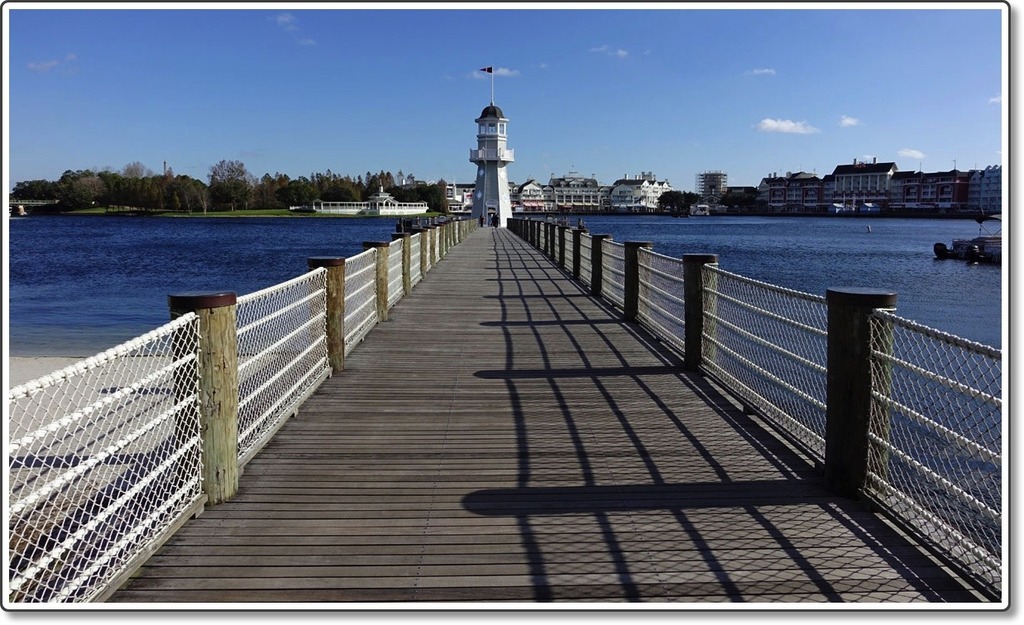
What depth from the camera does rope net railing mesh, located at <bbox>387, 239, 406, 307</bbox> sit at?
13431 mm

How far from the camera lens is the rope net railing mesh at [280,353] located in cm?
550

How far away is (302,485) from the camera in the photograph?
4875 mm

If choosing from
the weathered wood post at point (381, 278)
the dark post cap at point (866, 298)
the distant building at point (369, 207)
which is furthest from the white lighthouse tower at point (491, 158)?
the distant building at point (369, 207)

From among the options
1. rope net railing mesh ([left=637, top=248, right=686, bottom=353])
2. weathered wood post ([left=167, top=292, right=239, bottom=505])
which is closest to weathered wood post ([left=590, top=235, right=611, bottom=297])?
rope net railing mesh ([left=637, top=248, right=686, bottom=353])

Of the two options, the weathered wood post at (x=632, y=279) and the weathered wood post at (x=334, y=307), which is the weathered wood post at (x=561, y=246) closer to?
the weathered wood post at (x=632, y=279)

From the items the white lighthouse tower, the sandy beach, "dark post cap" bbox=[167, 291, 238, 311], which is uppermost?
the white lighthouse tower

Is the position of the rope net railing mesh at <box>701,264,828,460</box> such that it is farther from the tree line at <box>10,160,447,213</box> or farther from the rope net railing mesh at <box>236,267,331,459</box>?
the tree line at <box>10,160,447,213</box>

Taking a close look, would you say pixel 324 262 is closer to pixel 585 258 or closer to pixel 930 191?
pixel 585 258

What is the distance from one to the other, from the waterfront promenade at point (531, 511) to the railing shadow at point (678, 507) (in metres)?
0.01

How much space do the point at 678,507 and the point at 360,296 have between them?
21.4 ft

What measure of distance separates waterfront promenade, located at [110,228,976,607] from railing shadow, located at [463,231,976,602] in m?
0.01

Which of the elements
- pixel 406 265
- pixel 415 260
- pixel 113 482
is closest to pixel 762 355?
pixel 113 482

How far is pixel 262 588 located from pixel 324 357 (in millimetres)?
4454
